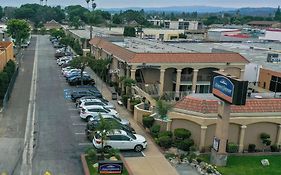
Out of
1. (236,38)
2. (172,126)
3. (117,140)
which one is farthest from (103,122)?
(236,38)

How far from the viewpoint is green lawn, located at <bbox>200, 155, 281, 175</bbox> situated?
2811cm

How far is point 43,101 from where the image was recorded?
4459 centimetres

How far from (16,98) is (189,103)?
22.9m

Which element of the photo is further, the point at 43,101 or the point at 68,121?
the point at 43,101

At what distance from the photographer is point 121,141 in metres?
29.9

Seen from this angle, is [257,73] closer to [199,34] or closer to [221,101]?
[221,101]

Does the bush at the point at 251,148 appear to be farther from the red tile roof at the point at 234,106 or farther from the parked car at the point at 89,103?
the parked car at the point at 89,103

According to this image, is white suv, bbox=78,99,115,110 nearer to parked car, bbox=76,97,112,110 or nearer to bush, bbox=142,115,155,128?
parked car, bbox=76,97,112,110

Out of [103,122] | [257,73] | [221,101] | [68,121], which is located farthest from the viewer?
[257,73]

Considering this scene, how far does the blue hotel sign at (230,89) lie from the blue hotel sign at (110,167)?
9049mm

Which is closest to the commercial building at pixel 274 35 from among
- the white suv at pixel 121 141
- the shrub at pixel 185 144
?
the shrub at pixel 185 144

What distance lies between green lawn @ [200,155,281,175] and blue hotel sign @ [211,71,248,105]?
5.11m

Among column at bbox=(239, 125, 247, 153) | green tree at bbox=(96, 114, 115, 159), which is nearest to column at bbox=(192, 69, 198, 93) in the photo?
column at bbox=(239, 125, 247, 153)

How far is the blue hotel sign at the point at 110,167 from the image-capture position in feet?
83.6
